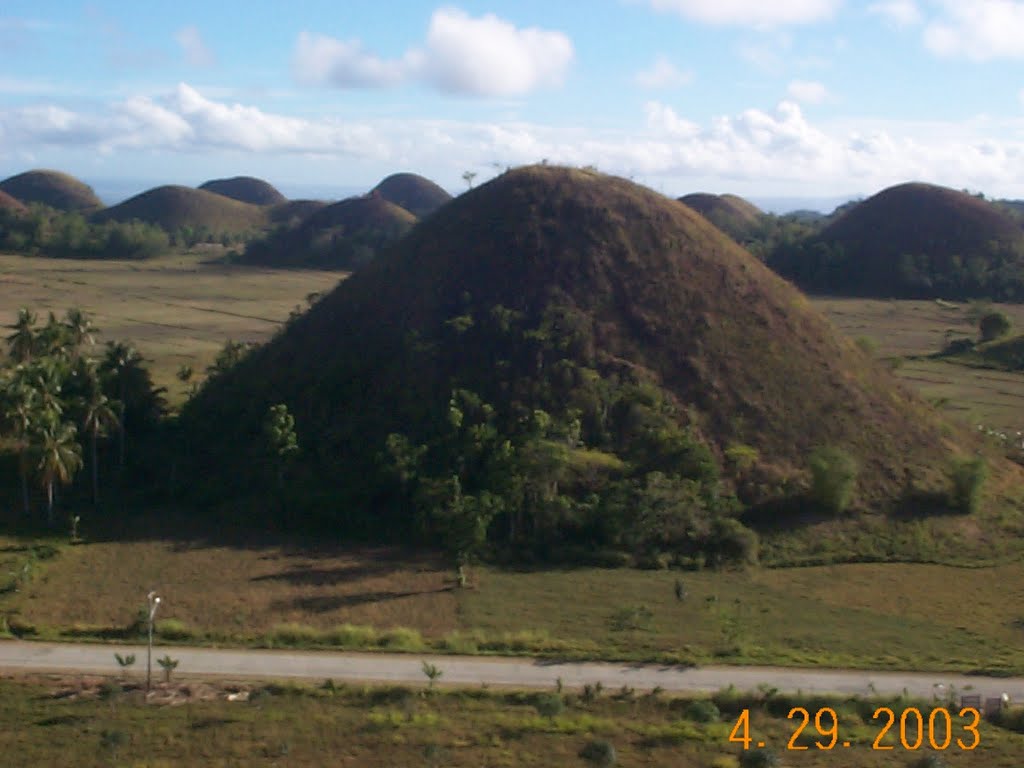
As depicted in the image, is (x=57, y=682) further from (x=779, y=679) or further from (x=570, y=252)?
(x=570, y=252)

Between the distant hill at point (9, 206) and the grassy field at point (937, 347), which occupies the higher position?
the distant hill at point (9, 206)

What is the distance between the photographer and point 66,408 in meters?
39.3

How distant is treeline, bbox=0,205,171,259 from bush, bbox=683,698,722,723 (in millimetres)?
134439

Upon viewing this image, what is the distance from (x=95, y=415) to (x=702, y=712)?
26.4 meters

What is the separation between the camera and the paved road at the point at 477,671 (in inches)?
1009

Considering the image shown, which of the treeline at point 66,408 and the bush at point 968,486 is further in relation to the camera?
the bush at point 968,486

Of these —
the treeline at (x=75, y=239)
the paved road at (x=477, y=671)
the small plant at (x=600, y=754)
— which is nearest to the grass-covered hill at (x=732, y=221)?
the treeline at (x=75, y=239)

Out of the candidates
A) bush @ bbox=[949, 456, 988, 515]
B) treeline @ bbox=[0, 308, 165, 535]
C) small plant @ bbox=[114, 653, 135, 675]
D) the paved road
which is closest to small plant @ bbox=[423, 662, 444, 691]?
the paved road

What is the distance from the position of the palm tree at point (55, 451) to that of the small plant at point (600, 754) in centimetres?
2253

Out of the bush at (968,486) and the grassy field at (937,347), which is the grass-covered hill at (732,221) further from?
the bush at (968,486)

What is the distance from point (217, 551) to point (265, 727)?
14.1 m

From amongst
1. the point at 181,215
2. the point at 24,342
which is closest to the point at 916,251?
the point at 24,342

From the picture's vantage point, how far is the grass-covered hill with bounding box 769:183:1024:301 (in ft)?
383

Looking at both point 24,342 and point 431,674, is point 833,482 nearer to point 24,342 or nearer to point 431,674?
point 431,674
